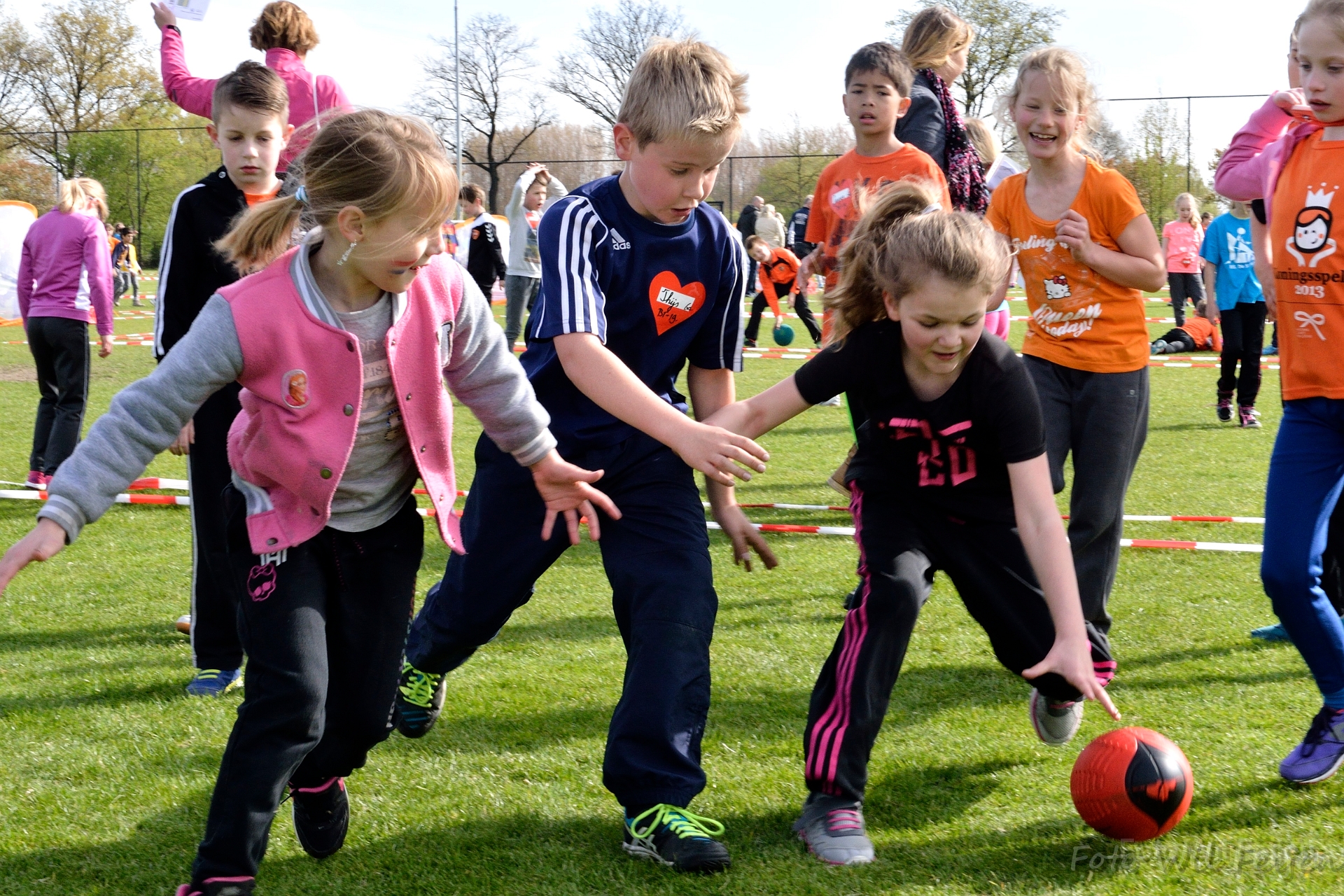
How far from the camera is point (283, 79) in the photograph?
5.23 m

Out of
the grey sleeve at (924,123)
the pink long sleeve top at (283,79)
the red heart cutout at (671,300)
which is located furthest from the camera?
the grey sleeve at (924,123)

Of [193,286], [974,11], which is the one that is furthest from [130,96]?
[193,286]

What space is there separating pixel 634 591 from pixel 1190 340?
17.4 metres

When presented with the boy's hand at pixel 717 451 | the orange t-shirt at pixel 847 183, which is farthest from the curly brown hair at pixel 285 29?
the boy's hand at pixel 717 451

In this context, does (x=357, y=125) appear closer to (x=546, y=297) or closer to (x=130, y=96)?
(x=546, y=297)

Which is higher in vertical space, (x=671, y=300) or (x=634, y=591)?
(x=671, y=300)

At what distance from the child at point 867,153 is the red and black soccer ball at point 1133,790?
2608mm

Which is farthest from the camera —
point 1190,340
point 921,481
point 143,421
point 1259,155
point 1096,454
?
point 1190,340

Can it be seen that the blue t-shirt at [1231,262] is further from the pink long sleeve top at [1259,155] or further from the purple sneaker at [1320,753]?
the purple sneaker at [1320,753]

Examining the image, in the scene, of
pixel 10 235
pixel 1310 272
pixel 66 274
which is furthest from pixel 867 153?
pixel 10 235

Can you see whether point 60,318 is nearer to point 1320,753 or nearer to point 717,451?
point 717,451

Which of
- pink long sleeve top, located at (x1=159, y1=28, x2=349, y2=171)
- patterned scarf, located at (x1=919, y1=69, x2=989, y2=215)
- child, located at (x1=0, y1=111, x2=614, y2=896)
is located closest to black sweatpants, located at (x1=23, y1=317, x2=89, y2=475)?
pink long sleeve top, located at (x1=159, y1=28, x2=349, y2=171)

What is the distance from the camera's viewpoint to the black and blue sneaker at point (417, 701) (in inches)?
148

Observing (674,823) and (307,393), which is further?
(674,823)
